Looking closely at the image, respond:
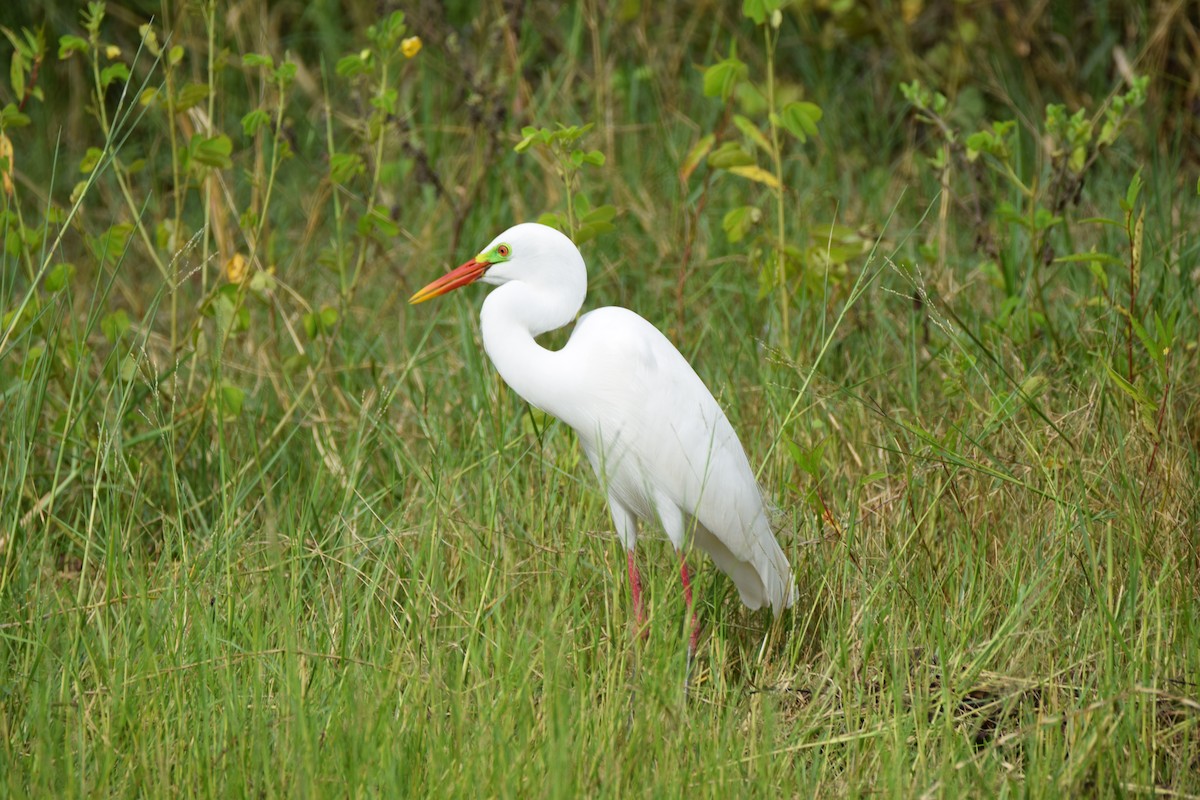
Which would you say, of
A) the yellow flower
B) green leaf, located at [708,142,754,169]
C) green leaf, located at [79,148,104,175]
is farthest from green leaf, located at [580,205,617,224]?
green leaf, located at [79,148,104,175]

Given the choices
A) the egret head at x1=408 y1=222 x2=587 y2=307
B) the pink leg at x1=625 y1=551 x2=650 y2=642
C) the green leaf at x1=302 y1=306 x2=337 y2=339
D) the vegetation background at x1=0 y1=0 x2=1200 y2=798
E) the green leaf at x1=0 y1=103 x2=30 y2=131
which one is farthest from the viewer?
the green leaf at x1=302 y1=306 x2=337 y2=339

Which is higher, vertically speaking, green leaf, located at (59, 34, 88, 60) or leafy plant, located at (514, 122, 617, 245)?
green leaf, located at (59, 34, 88, 60)

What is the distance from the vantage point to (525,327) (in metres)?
2.39

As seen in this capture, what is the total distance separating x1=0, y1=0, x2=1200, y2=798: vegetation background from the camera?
6.72ft

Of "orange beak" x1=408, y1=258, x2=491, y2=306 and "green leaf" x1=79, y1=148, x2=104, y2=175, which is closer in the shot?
"orange beak" x1=408, y1=258, x2=491, y2=306

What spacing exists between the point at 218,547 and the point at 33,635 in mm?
343

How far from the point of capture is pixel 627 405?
243 cm

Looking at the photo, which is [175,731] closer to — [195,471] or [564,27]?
[195,471]

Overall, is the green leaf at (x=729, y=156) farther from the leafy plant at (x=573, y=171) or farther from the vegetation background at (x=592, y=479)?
the leafy plant at (x=573, y=171)

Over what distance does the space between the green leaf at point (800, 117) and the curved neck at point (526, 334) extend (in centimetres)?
82

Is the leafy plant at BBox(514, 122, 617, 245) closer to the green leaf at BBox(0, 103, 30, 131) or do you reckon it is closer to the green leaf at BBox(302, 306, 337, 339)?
the green leaf at BBox(302, 306, 337, 339)

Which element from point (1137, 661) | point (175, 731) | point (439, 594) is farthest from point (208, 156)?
point (1137, 661)

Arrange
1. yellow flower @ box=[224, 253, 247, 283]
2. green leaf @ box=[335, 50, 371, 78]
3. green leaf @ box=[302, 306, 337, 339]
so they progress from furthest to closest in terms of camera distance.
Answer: yellow flower @ box=[224, 253, 247, 283]
green leaf @ box=[302, 306, 337, 339]
green leaf @ box=[335, 50, 371, 78]

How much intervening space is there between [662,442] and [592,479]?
0.44 metres
